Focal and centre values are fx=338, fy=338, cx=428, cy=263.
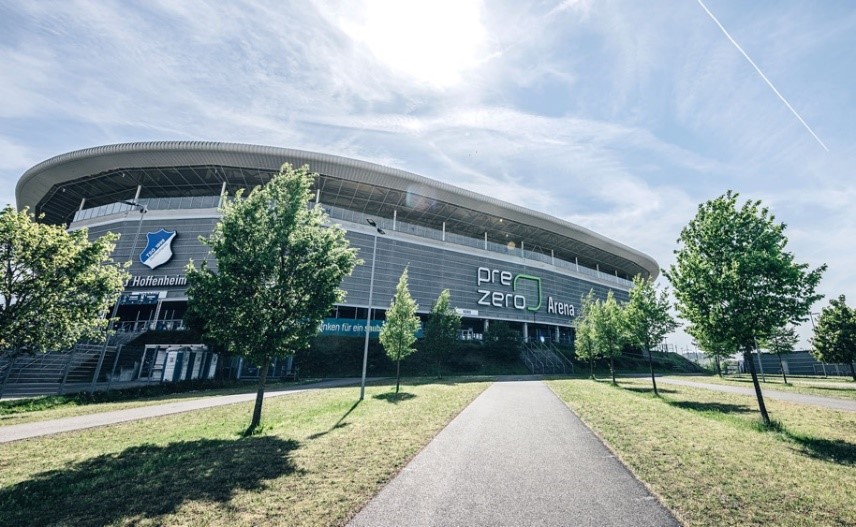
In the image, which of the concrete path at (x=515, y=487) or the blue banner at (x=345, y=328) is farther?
the blue banner at (x=345, y=328)

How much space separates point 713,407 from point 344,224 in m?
44.2

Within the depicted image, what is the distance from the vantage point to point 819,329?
3177cm

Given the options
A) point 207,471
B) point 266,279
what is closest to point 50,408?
point 266,279

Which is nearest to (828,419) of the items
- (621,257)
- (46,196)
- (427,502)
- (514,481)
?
(514,481)

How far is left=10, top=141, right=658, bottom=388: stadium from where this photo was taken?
45406mm

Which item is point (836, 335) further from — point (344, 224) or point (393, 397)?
point (344, 224)

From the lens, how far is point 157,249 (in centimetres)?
4525

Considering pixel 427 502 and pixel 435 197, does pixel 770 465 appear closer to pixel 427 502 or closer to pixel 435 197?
pixel 427 502

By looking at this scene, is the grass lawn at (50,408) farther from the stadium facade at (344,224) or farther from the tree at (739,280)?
the stadium facade at (344,224)

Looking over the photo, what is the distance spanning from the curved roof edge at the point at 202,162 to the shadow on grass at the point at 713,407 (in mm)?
42417

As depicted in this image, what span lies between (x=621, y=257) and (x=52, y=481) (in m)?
90.7

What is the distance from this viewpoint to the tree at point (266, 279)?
10953 mm

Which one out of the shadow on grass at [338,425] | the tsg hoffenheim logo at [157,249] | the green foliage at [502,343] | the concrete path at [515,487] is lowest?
the shadow on grass at [338,425]

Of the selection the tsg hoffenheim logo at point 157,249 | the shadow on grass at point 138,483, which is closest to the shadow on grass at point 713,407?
the shadow on grass at point 138,483
